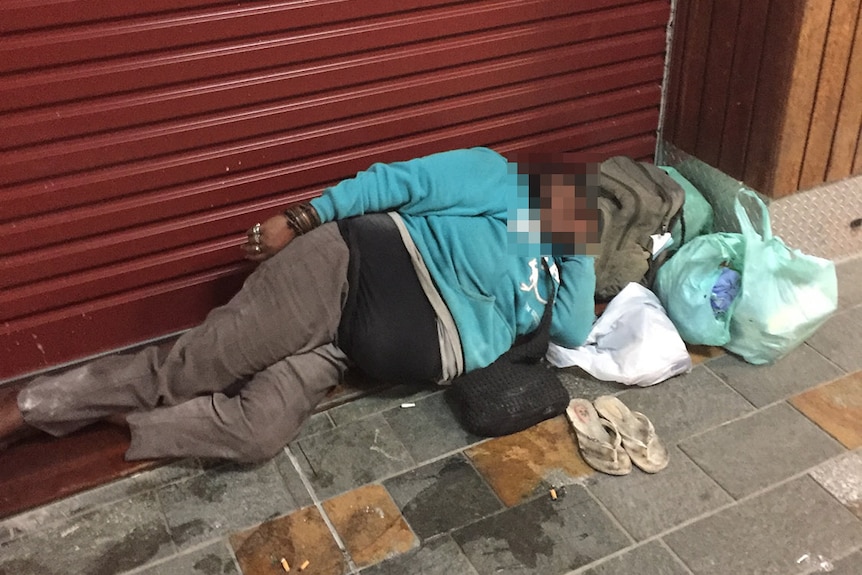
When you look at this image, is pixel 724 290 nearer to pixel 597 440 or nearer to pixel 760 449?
pixel 760 449

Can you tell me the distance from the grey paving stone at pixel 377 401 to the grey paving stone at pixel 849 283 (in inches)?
61.6

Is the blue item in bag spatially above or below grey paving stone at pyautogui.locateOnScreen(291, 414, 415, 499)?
above

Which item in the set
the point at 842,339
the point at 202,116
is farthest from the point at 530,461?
the point at 202,116

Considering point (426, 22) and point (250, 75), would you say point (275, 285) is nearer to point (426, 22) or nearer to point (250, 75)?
point (250, 75)

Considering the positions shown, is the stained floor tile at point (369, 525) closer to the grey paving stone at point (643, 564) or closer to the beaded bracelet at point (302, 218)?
the grey paving stone at point (643, 564)

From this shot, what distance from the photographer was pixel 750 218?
2.85 metres

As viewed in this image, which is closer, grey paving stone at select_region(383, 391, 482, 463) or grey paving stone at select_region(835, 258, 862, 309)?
grey paving stone at select_region(383, 391, 482, 463)

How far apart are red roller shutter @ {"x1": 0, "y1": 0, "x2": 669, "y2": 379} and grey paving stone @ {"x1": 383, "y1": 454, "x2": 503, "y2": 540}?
97 centimetres

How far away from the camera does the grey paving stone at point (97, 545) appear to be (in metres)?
2.00

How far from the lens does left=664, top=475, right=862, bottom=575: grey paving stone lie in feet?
6.48

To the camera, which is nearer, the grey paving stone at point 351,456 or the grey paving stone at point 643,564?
the grey paving stone at point 643,564

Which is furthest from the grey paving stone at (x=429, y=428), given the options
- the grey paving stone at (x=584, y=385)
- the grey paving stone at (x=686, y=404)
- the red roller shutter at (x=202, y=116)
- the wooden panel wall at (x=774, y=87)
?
the wooden panel wall at (x=774, y=87)

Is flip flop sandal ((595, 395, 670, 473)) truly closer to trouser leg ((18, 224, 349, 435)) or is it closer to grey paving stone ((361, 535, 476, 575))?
grey paving stone ((361, 535, 476, 575))

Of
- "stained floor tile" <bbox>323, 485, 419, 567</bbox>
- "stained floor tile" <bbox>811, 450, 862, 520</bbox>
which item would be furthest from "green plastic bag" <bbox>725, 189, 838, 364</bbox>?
"stained floor tile" <bbox>323, 485, 419, 567</bbox>
